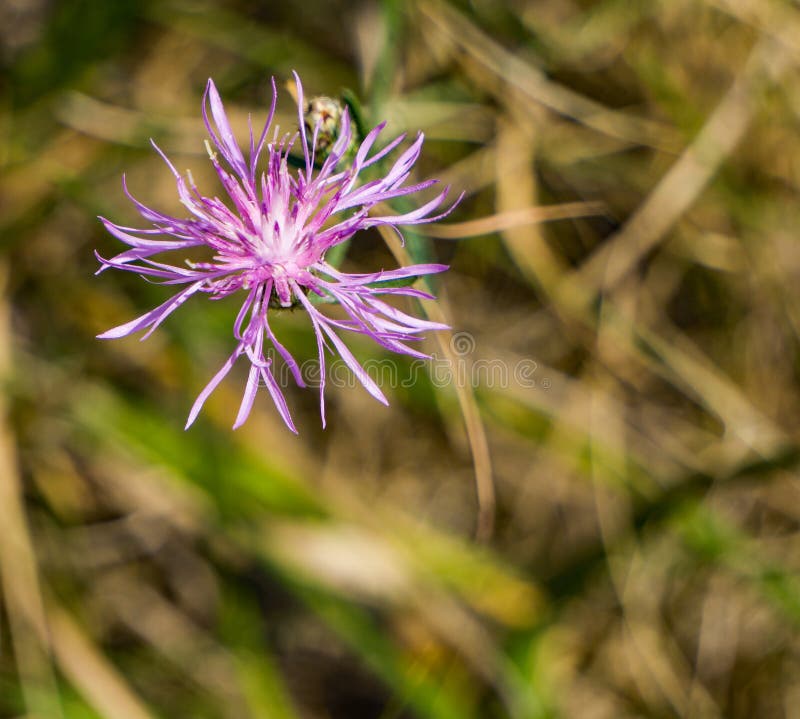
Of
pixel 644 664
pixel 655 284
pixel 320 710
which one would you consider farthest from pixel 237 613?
pixel 655 284

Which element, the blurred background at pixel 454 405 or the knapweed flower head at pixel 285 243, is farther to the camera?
the blurred background at pixel 454 405

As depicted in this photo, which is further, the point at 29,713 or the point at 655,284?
the point at 655,284

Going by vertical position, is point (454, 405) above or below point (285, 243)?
below

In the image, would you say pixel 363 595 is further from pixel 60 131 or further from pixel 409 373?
pixel 60 131

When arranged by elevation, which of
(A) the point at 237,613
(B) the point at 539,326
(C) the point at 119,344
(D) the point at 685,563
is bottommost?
(A) the point at 237,613

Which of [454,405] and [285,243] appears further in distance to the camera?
[454,405]

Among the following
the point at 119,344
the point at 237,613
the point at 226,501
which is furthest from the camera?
the point at 119,344

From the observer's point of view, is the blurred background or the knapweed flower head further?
the blurred background

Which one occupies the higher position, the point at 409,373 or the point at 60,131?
the point at 60,131
